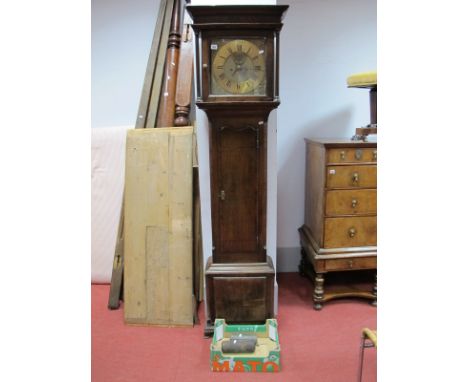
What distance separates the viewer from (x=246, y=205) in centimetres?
240

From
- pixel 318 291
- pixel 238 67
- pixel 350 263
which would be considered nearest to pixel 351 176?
pixel 350 263

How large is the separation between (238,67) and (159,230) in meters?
1.19

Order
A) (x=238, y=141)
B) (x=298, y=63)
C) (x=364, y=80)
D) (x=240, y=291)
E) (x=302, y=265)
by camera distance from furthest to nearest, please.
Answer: (x=302, y=265)
(x=298, y=63)
(x=364, y=80)
(x=240, y=291)
(x=238, y=141)

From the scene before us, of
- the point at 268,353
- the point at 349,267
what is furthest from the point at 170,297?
the point at 349,267

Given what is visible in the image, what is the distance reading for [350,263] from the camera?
9.41 ft

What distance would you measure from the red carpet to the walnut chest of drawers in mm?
188

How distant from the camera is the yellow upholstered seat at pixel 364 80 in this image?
2791 millimetres

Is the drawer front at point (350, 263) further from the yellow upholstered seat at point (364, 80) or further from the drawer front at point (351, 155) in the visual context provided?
the yellow upholstered seat at point (364, 80)

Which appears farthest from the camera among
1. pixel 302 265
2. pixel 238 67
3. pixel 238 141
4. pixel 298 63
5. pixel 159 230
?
pixel 302 265

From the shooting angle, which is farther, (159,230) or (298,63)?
(298,63)

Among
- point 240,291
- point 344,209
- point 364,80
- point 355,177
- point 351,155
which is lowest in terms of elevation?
point 240,291

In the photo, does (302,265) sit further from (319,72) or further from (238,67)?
(238,67)

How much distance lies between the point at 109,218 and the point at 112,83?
1068 mm
